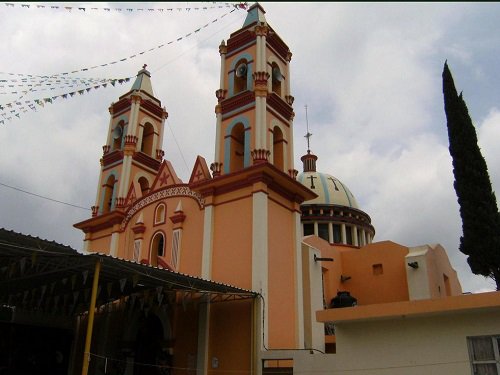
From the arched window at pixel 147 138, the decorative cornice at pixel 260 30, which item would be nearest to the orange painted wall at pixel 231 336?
the decorative cornice at pixel 260 30

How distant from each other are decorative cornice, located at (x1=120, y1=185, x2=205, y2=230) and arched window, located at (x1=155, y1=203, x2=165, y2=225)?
36cm

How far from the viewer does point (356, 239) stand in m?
32.0

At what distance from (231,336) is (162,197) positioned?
7.22 metres

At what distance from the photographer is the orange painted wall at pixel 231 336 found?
15773 mm

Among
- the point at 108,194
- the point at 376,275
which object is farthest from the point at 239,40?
the point at 376,275

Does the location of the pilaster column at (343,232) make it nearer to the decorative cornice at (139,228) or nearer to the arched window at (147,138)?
the arched window at (147,138)

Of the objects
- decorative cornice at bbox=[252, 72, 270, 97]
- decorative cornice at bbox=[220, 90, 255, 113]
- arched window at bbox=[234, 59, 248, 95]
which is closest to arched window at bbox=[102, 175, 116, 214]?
decorative cornice at bbox=[220, 90, 255, 113]

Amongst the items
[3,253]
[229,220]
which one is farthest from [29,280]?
[229,220]

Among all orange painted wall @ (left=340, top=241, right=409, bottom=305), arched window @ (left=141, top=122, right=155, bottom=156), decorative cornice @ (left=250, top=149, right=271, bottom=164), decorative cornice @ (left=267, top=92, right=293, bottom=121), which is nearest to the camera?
decorative cornice @ (left=250, top=149, right=271, bottom=164)

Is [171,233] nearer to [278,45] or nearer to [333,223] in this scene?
[278,45]

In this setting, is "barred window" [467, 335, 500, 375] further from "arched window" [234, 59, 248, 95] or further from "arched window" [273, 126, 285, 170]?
"arched window" [234, 59, 248, 95]

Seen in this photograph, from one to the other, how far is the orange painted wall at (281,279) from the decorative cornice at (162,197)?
124 inches

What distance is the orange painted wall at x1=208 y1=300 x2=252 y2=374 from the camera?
15773mm

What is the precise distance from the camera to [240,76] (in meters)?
21.7
